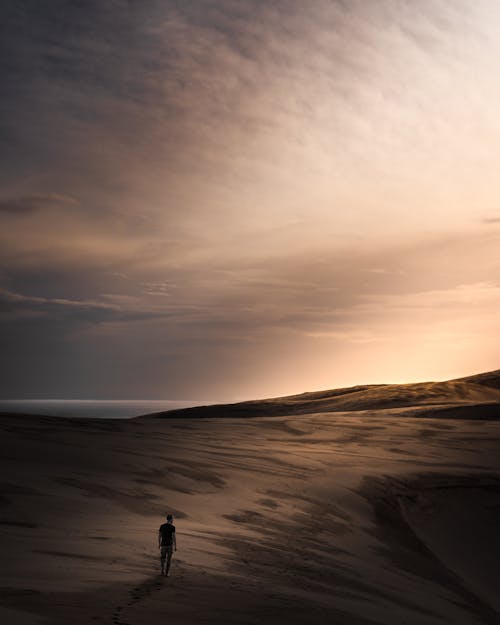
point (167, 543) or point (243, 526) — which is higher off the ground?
point (167, 543)

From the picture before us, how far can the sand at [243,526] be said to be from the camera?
1043 cm

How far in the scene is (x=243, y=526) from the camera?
1877cm

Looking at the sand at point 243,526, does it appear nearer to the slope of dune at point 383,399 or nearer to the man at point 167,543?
the man at point 167,543

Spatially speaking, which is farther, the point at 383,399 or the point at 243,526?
the point at 383,399

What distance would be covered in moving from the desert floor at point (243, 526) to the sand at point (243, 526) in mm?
65

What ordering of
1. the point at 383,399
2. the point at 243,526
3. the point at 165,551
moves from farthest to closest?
the point at 383,399, the point at 243,526, the point at 165,551

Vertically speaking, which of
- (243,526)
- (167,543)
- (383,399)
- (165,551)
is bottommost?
(243,526)

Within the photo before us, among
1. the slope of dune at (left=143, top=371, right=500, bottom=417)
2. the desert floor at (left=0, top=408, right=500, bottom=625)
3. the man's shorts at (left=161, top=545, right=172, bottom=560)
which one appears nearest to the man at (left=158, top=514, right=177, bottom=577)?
Result: the man's shorts at (left=161, top=545, right=172, bottom=560)

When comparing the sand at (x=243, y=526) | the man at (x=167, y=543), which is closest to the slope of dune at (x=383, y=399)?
the sand at (x=243, y=526)

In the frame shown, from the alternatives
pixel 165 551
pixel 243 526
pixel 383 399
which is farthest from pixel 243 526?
pixel 383 399

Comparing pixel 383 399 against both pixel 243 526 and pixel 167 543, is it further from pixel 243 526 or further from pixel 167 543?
pixel 167 543

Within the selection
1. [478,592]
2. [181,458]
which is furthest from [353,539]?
[181,458]

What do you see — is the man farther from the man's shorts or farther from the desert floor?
the desert floor

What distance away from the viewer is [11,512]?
50.8ft
